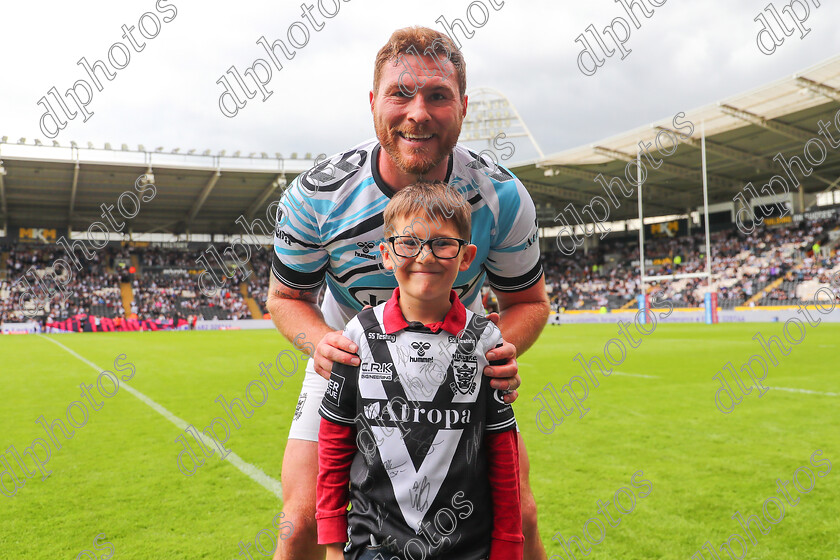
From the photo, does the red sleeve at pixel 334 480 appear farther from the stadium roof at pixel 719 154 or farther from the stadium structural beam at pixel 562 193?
the stadium structural beam at pixel 562 193

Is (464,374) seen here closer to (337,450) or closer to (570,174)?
(337,450)

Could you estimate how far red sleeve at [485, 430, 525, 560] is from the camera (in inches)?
78.0

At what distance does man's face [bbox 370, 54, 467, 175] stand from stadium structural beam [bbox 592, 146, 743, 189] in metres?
33.1

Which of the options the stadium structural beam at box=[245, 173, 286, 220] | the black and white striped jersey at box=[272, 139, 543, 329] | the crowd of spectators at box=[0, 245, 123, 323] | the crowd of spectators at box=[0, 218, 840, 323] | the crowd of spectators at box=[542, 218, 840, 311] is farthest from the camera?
the crowd of spectators at box=[0, 245, 123, 323]

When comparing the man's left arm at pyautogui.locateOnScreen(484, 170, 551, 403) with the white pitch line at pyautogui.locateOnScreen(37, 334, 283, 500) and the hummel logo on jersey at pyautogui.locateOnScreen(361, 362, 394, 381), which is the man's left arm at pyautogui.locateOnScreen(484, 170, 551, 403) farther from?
the white pitch line at pyautogui.locateOnScreen(37, 334, 283, 500)

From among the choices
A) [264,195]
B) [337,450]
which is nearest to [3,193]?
[264,195]

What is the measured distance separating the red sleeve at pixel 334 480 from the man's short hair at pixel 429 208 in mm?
694

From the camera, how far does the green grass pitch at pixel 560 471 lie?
362 centimetres

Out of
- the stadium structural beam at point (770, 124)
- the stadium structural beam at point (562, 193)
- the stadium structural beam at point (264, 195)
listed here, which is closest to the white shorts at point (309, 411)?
the stadium structural beam at point (770, 124)

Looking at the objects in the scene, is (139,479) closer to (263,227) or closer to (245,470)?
(245,470)

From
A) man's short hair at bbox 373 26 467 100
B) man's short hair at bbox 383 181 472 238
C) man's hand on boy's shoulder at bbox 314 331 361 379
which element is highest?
man's short hair at bbox 373 26 467 100

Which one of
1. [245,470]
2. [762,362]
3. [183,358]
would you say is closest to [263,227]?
[183,358]

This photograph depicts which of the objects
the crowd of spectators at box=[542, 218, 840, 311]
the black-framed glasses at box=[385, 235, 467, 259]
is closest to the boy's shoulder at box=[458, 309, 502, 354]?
the black-framed glasses at box=[385, 235, 467, 259]

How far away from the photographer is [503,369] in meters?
2.02
